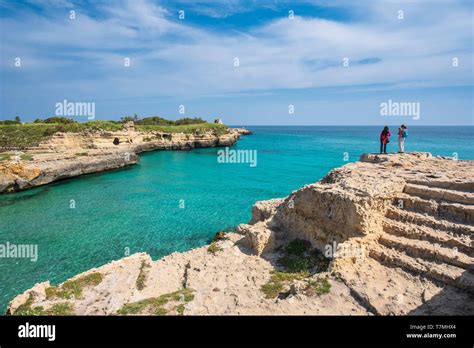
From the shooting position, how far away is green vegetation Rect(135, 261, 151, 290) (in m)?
12.3

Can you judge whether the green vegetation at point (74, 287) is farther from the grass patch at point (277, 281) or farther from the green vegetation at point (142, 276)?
the grass patch at point (277, 281)

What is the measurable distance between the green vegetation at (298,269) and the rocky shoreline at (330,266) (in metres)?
Result: 0.05

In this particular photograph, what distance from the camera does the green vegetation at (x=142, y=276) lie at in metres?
12.3

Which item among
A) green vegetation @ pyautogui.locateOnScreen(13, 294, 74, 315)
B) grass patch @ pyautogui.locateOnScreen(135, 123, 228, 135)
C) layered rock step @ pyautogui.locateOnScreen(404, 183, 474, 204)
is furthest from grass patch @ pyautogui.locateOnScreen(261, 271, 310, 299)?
grass patch @ pyautogui.locateOnScreen(135, 123, 228, 135)

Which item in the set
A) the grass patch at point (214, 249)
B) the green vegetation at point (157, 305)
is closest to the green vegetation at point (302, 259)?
the grass patch at point (214, 249)

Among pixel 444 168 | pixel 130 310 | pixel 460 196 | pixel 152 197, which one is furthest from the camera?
pixel 152 197

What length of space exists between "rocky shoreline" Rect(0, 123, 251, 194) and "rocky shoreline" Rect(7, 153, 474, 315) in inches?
1225

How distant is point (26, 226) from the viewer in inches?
943

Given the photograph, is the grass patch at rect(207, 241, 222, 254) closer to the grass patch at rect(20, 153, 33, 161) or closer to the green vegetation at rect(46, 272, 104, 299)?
the green vegetation at rect(46, 272, 104, 299)

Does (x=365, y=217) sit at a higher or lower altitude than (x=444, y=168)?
lower

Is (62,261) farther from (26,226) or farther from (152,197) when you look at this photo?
(152,197)

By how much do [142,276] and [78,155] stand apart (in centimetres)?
4280
